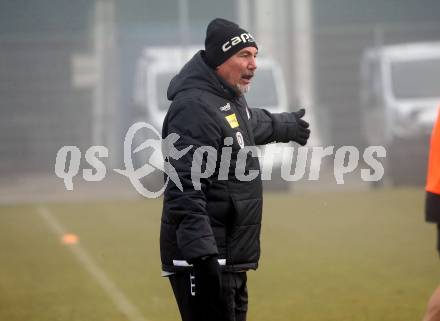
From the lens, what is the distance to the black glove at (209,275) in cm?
511

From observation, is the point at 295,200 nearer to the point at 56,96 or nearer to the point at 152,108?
the point at 152,108

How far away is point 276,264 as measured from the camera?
37.9 feet

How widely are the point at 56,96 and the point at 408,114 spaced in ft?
22.4

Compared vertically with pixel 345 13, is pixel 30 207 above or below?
below

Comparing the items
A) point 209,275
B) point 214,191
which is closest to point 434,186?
point 214,191

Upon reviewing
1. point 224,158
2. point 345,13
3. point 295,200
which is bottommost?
point 295,200

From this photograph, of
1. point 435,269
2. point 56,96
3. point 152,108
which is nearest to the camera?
point 435,269

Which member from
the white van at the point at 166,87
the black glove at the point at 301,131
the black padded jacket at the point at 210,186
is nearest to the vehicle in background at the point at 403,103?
the white van at the point at 166,87

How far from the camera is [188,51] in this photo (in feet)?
71.8

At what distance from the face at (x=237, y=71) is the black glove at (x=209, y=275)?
0.85 meters

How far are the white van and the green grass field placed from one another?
231 cm

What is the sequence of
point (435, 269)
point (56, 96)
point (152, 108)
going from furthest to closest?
1. point (56, 96)
2. point (152, 108)
3. point (435, 269)

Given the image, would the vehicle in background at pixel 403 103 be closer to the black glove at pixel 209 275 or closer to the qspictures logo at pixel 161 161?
the qspictures logo at pixel 161 161

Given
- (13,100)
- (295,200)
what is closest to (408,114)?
(295,200)
